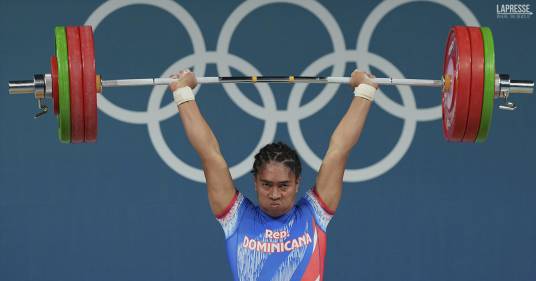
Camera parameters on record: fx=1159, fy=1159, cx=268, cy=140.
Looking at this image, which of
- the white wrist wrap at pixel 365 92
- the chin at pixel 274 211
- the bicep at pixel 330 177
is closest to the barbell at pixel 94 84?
the white wrist wrap at pixel 365 92

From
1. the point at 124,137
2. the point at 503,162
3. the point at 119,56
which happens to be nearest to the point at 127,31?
the point at 119,56

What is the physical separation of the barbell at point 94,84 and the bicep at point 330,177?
463 mm

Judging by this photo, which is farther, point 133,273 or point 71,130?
point 133,273

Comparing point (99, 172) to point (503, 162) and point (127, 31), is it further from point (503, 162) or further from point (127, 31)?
point (503, 162)

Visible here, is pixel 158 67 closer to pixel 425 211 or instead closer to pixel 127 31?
pixel 127 31

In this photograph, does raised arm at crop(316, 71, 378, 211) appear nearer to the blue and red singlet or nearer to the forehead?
the blue and red singlet

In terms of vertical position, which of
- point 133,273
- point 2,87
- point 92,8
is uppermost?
point 92,8

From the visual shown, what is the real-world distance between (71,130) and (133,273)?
1959mm

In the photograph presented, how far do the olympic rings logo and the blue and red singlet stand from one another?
1933mm

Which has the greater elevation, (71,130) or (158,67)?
(158,67)

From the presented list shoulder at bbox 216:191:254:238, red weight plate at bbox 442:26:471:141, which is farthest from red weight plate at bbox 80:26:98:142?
red weight plate at bbox 442:26:471:141

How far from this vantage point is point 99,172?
267 inches

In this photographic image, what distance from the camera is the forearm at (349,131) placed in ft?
16.3

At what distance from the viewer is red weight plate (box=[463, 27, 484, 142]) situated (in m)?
5.08
